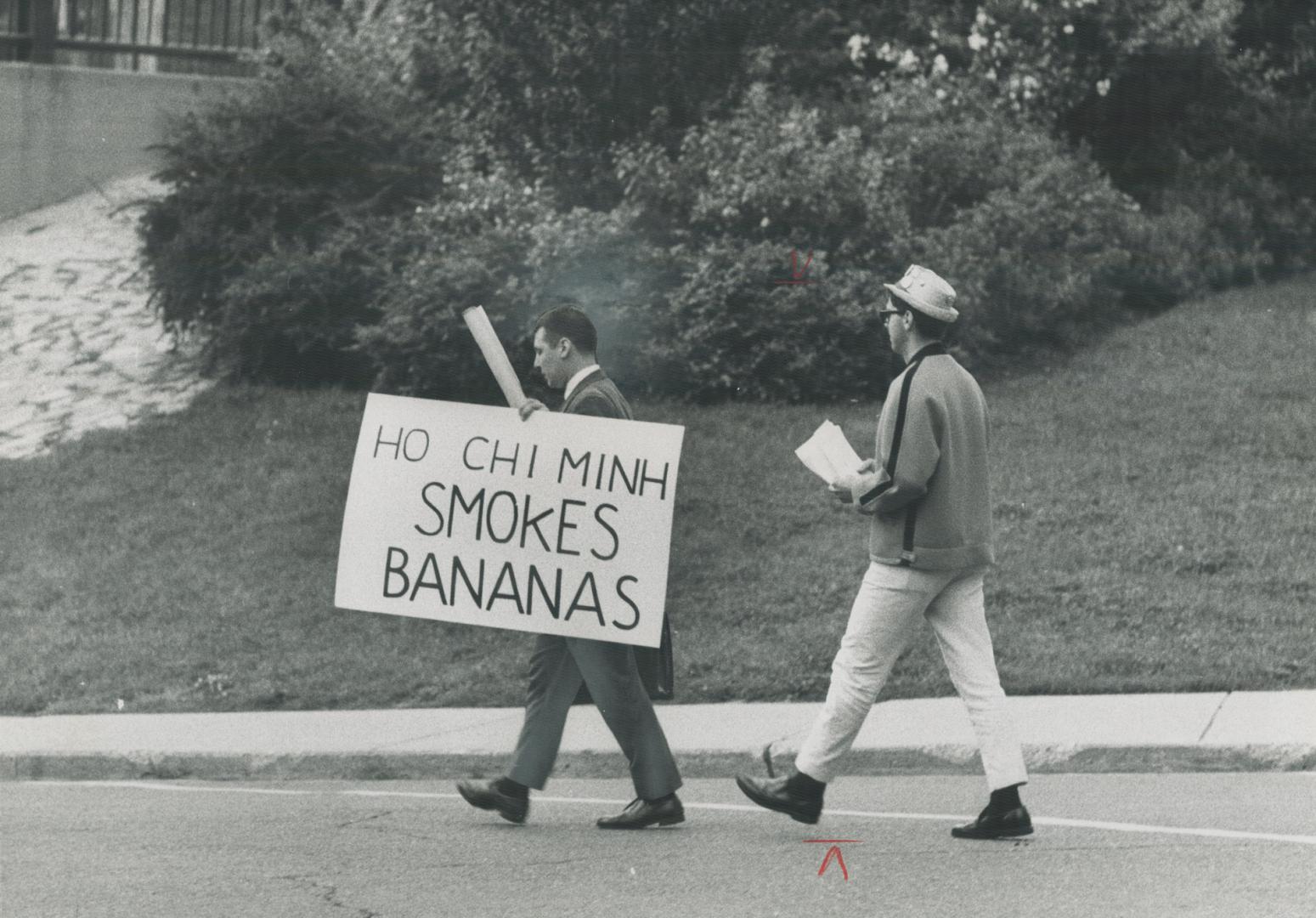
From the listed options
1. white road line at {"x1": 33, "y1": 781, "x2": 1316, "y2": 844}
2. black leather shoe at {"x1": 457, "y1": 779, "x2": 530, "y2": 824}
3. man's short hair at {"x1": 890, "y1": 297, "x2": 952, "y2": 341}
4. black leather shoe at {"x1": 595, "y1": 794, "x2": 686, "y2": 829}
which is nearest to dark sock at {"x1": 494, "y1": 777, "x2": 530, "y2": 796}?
black leather shoe at {"x1": 457, "y1": 779, "x2": 530, "y2": 824}

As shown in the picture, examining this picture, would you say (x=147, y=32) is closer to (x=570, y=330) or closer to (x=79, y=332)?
(x=79, y=332)

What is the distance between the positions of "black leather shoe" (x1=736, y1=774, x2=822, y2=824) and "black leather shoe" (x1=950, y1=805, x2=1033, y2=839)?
0.55 meters

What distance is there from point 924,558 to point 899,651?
41 centimetres

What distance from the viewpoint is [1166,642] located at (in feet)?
33.7

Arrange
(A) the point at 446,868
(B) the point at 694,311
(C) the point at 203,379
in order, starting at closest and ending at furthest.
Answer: (A) the point at 446,868 → (B) the point at 694,311 → (C) the point at 203,379

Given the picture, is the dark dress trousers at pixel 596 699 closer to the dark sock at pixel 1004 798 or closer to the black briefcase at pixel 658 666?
the black briefcase at pixel 658 666

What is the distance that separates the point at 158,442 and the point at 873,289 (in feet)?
18.2

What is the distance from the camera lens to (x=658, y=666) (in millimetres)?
7477

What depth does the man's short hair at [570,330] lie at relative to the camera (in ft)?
24.1

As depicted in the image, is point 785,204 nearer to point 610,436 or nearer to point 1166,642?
point 1166,642

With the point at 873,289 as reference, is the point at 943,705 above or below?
below

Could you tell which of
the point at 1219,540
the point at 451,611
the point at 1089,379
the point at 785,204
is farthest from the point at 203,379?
the point at 451,611

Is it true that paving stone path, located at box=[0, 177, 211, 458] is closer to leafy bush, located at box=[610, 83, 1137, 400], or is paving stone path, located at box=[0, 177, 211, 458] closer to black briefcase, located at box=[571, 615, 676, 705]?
leafy bush, located at box=[610, 83, 1137, 400]

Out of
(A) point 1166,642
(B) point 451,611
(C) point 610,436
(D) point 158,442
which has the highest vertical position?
(C) point 610,436
